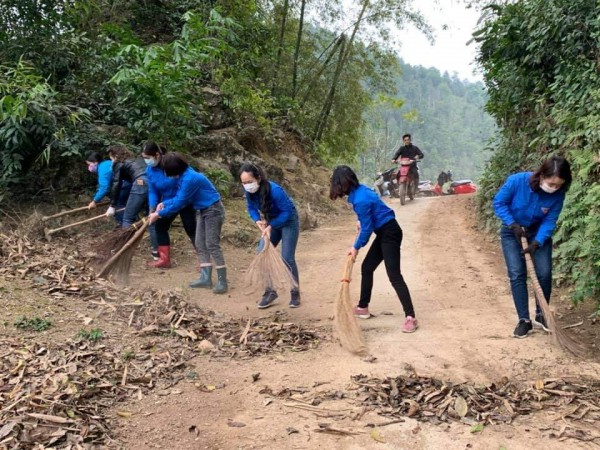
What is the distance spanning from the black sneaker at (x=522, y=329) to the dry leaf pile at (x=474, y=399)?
0.72 metres

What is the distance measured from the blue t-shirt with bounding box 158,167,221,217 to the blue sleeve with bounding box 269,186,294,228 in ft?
2.82

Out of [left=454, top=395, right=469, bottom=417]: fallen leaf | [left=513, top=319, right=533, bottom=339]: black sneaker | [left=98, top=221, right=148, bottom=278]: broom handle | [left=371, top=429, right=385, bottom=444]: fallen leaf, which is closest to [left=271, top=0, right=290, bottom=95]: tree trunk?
[left=98, top=221, right=148, bottom=278]: broom handle

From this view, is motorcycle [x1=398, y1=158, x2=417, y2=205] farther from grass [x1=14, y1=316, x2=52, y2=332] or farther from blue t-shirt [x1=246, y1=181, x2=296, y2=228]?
grass [x1=14, y1=316, x2=52, y2=332]

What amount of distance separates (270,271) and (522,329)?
226 centimetres

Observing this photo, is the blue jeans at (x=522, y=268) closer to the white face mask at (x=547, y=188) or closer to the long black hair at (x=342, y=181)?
the white face mask at (x=547, y=188)

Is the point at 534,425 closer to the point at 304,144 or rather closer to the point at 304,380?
the point at 304,380

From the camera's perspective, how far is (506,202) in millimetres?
4230

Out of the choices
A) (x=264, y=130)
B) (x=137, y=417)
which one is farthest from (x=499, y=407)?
(x=264, y=130)

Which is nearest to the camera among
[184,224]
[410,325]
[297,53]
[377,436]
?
[377,436]

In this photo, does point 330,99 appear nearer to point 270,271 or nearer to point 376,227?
point 270,271

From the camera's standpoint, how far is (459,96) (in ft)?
274

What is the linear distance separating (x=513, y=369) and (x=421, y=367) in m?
0.64

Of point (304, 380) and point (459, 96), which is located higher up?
point (459, 96)


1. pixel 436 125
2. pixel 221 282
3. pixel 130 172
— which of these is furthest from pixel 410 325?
pixel 436 125
